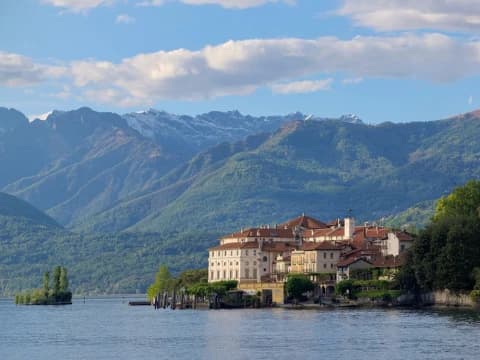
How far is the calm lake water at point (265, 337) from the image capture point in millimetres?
111188

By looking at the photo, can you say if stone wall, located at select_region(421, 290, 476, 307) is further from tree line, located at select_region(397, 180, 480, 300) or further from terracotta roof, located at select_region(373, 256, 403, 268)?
terracotta roof, located at select_region(373, 256, 403, 268)

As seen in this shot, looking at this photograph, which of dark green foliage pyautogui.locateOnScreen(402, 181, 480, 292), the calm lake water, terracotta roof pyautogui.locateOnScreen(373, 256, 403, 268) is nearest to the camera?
the calm lake water

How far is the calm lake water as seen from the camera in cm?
11119

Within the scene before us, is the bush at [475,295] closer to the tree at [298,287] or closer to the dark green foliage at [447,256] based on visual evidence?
the dark green foliage at [447,256]

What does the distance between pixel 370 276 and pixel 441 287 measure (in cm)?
2363

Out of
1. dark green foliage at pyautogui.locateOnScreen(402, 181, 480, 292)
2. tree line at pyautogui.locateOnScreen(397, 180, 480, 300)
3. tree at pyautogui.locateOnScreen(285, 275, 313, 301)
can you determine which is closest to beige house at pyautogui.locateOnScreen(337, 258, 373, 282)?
tree at pyautogui.locateOnScreen(285, 275, 313, 301)

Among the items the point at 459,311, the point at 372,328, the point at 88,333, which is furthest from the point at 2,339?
the point at 459,311

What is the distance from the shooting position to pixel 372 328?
13475 centimetres

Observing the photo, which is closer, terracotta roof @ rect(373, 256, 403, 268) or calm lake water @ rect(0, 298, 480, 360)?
calm lake water @ rect(0, 298, 480, 360)

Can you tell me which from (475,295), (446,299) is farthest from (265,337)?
(446,299)

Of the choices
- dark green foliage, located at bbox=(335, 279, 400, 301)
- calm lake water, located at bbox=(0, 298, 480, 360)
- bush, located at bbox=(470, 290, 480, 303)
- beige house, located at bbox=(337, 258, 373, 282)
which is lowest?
calm lake water, located at bbox=(0, 298, 480, 360)

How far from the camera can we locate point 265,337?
127562 millimetres

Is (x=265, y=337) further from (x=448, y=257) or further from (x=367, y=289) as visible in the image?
(x=367, y=289)

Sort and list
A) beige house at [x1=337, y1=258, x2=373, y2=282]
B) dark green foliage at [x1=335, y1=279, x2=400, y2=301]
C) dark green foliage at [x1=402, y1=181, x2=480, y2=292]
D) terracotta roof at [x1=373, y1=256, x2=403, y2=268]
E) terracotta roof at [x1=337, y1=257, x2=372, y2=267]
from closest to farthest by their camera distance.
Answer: dark green foliage at [x1=402, y1=181, x2=480, y2=292]
dark green foliage at [x1=335, y1=279, x2=400, y2=301]
terracotta roof at [x1=373, y1=256, x2=403, y2=268]
beige house at [x1=337, y1=258, x2=373, y2=282]
terracotta roof at [x1=337, y1=257, x2=372, y2=267]
